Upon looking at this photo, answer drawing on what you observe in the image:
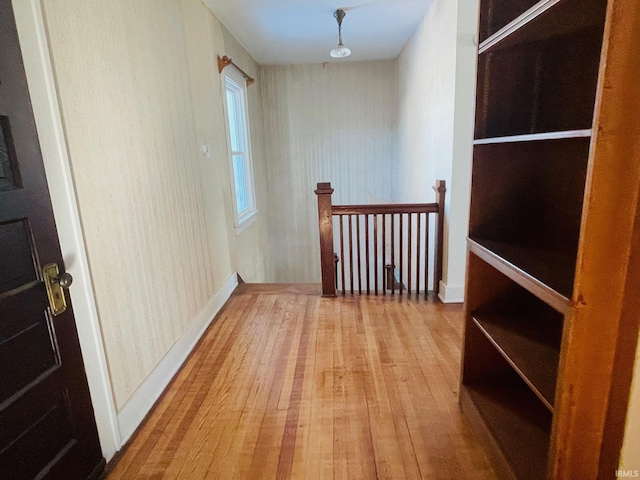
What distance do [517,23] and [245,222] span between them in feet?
10.9

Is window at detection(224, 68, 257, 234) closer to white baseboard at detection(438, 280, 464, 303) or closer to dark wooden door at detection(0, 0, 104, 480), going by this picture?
white baseboard at detection(438, 280, 464, 303)

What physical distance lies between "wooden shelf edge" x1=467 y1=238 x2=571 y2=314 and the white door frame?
1620 millimetres

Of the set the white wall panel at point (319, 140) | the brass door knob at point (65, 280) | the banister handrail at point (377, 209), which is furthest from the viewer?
the white wall panel at point (319, 140)

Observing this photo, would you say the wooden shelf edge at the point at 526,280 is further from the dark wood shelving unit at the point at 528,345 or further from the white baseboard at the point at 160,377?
the white baseboard at the point at 160,377

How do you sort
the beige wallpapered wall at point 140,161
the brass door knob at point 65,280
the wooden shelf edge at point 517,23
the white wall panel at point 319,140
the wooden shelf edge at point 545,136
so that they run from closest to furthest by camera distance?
the wooden shelf edge at point 545,136 < the wooden shelf edge at point 517,23 < the brass door knob at point 65,280 < the beige wallpapered wall at point 140,161 < the white wall panel at point 319,140

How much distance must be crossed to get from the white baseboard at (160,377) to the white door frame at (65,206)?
9 cm

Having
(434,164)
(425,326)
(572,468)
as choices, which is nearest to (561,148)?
(572,468)

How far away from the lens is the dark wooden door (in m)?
1.11

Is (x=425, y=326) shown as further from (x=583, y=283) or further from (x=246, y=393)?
(x=583, y=283)

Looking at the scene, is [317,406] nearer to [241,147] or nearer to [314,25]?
[241,147]

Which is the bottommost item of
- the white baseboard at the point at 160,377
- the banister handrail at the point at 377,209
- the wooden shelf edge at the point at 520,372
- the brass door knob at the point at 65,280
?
the white baseboard at the point at 160,377

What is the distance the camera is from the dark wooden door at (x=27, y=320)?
111 cm

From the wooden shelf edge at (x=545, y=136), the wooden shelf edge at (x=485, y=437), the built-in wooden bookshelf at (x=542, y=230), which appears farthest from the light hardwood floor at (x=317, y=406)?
the wooden shelf edge at (x=545, y=136)

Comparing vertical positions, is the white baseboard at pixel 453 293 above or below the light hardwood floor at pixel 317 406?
Result: above
